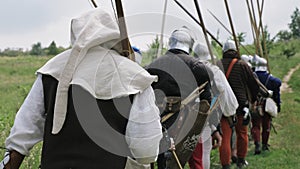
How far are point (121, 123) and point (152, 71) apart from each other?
1916 mm

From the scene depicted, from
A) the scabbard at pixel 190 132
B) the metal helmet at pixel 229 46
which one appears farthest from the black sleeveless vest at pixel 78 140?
the metal helmet at pixel 229 46

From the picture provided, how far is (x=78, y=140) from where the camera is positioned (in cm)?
251

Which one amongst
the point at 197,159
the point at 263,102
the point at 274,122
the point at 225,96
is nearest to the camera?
the point at 197,159

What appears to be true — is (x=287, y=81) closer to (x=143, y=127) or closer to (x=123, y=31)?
(x=123, y=31)

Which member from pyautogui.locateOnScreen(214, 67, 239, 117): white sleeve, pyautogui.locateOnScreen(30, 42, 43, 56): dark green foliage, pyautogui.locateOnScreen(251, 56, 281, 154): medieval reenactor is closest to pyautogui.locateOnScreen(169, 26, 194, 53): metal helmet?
pyautogui.locateOnScreen(214, 67, 239, 117): white sleeve

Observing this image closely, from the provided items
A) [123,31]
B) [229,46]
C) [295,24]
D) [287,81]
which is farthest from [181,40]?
[295,24]

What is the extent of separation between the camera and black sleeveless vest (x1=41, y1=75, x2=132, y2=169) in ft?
8.25

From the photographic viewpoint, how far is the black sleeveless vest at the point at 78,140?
2.51m

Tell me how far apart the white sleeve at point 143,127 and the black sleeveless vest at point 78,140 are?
5 cm

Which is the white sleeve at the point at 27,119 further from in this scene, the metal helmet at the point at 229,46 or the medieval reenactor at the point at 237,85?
the metal helmet at the point at 229,46

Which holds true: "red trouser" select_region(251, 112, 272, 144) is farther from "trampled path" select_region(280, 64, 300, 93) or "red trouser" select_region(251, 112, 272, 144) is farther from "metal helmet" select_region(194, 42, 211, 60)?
"trampled path" select_region(280, 64, 300, 93)

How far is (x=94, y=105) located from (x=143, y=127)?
10.9 inches

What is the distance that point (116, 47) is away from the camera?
2652 mm

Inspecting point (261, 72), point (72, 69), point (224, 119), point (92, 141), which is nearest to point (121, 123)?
point (92, 141)
